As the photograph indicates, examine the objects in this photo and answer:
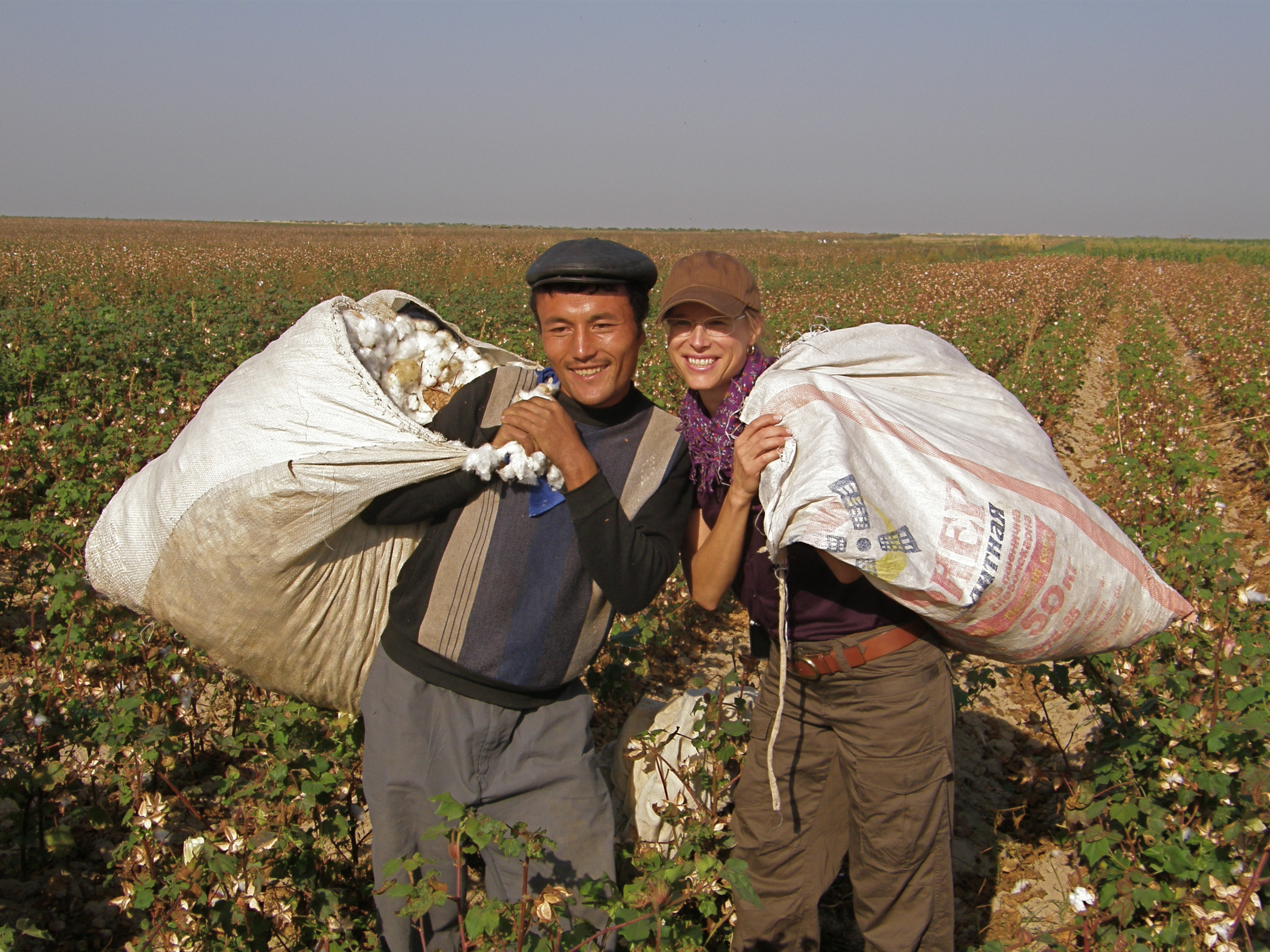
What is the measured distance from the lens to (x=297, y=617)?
6.33 ft

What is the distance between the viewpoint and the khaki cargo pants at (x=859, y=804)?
1.88 meters

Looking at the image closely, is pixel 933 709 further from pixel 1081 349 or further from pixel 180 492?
pixel 1081 349

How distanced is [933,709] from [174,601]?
5.77 feet

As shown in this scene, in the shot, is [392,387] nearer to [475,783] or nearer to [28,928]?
[475,783]

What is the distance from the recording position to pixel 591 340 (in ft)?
5.96

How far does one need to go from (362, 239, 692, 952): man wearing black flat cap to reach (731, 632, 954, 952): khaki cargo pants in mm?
459

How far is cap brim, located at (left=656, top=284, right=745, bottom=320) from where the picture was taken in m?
1.77

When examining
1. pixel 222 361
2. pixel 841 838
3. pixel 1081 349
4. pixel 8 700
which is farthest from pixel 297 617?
pixel 1081 349

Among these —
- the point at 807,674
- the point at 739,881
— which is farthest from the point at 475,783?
the point at 807,674

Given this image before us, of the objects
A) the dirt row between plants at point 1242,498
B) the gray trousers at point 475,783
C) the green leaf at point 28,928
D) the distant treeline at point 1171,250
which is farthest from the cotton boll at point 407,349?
the distant treeline at point 1171,250

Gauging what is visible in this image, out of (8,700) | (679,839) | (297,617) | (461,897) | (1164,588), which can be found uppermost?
(1164,588)

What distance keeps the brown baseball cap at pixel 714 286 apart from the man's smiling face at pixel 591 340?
0.32 feet

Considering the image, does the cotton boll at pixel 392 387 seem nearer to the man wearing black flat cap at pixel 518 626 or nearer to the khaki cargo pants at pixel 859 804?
the man wearing black flat cap at pixel 518 626

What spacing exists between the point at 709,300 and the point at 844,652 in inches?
33.5
